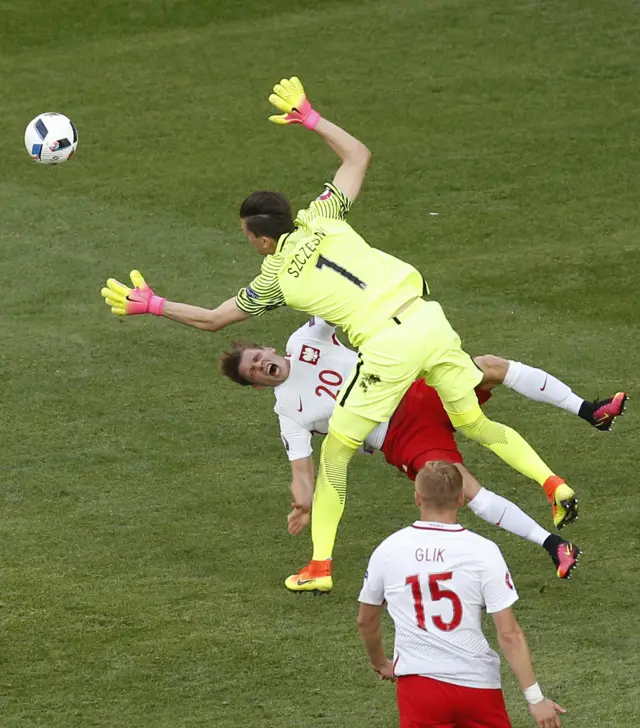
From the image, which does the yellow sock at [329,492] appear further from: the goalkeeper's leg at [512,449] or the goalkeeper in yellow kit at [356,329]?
the goalkeeper's leg at [512,449]

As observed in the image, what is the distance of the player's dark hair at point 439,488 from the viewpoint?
4754 millimetres

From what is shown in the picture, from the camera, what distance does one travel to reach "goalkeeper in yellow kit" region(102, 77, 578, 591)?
6719mm

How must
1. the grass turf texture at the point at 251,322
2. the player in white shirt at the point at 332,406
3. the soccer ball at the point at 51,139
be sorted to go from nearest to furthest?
the grass turf texture at the point at 251,322
the player in white shirt at the point at 332,406
the soccer ball at the point at 51,139

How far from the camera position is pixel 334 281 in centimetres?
681

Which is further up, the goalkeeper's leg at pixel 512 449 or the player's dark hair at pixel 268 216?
the player's dark hair at pixel 268 216

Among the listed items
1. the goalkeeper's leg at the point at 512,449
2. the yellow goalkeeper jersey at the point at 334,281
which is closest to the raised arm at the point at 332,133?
the yellow goalkeeper jersey at the point at 334,281

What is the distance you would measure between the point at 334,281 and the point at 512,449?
1.32 metres

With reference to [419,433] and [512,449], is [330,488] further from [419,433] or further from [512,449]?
[512,449]

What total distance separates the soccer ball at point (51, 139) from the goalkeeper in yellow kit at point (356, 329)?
3.30 meters

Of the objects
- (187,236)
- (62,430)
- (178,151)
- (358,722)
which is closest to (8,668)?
(358,722)

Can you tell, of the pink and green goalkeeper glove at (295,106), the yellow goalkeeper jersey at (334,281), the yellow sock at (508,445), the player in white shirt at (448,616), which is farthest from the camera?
the pink and green goalkeeper glove at (295,106)

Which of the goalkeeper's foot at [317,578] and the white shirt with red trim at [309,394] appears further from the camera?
the white shirt with red trim at [309,394]

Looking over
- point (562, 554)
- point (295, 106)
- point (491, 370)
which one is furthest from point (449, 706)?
point (295, 106)

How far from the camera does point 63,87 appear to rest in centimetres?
1458
